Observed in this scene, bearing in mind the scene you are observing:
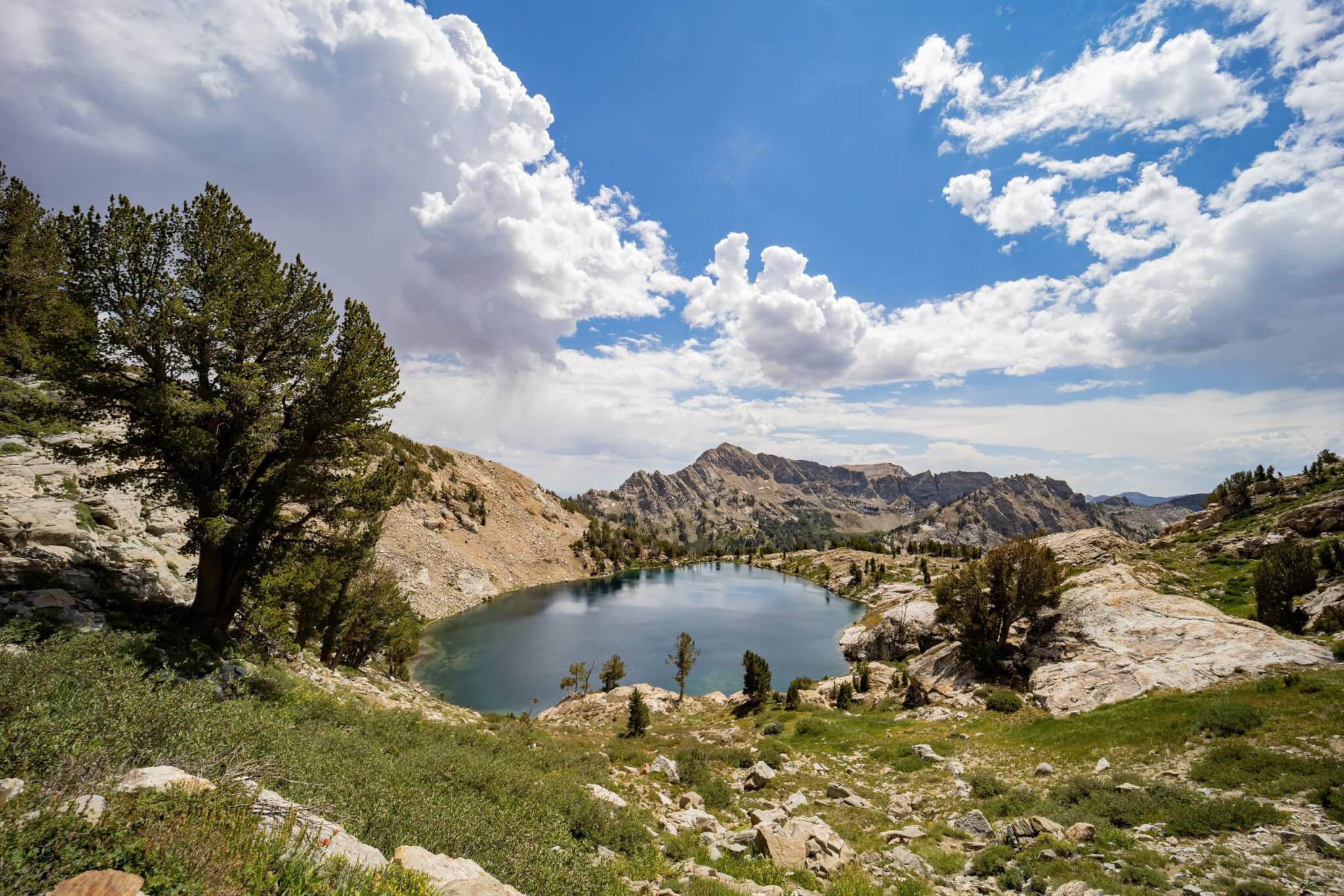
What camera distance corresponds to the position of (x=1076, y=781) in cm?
1560

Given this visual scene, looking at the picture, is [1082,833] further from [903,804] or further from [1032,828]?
[903,804]

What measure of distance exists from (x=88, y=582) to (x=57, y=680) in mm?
10693

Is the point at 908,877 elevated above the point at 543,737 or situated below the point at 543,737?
above

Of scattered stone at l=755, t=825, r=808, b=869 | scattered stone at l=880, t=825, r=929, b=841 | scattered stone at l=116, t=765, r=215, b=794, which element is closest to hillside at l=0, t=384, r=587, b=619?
scattered stone at l=116, t=765, r=215, b=794

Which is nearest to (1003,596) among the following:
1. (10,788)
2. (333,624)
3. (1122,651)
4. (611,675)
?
(1122,651)

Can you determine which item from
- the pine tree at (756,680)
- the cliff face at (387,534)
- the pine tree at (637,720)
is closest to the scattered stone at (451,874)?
the cliff face at (387,534)

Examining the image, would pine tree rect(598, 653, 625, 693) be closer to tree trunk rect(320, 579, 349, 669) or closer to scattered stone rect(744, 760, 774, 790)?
tree trunk rect(320, 579, 349, 669)

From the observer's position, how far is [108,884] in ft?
14.5

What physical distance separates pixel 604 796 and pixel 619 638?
67.5m

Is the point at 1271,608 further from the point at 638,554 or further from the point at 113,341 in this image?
the point at 638,554

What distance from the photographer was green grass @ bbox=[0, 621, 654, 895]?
6453mm

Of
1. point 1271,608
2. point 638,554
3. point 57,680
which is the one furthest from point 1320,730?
point 638,554

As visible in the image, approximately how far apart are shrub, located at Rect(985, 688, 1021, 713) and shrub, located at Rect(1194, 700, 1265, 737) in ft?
34.2

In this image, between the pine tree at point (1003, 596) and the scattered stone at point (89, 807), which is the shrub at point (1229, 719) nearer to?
the pine tree at point (1003, 596)
